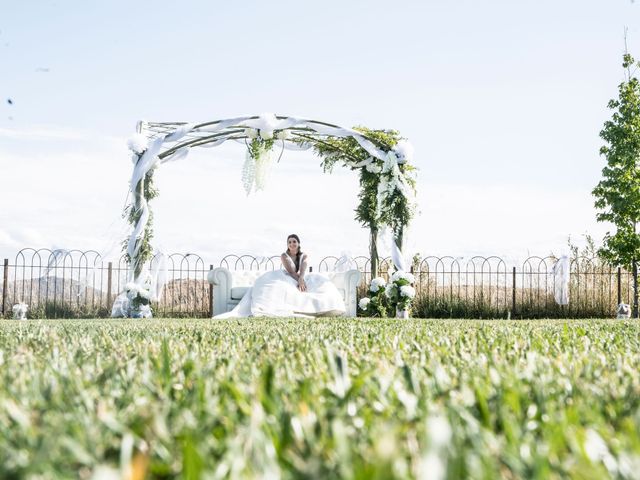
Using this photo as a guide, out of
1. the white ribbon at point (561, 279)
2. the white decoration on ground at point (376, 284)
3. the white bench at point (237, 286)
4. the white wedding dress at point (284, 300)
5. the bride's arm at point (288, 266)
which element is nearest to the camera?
the white wedding dress at point (284, 300)

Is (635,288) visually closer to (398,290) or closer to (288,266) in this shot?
(398,290)

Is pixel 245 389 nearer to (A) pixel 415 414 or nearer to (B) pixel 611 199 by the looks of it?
(A) pixel 415 414

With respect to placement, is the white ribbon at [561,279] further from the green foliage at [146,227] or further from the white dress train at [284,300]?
the green foliage at [146,227]

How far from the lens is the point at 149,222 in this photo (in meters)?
12.8

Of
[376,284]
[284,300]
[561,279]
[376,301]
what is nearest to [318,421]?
[284,300]

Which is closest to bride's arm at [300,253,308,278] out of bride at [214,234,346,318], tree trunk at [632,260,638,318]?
bride at [214,234,346,318]

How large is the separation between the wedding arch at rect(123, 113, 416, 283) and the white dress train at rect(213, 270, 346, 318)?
1.50 m

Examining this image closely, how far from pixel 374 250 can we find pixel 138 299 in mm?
4879

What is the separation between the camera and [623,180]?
16969 millimetres

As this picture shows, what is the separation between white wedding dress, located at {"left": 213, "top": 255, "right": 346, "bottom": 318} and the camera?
38.6 ft

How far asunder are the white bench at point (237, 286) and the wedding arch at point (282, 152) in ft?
2.17

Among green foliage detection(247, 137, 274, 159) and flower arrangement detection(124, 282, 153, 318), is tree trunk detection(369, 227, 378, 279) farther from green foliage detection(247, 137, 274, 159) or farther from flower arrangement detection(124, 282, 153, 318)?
flower arrangement detection(124, 282, 153, 318)

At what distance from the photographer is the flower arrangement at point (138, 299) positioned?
39.9 feet

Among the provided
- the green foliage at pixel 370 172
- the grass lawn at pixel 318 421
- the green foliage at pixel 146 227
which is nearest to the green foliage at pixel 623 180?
the green foliage at pixel 370 172
